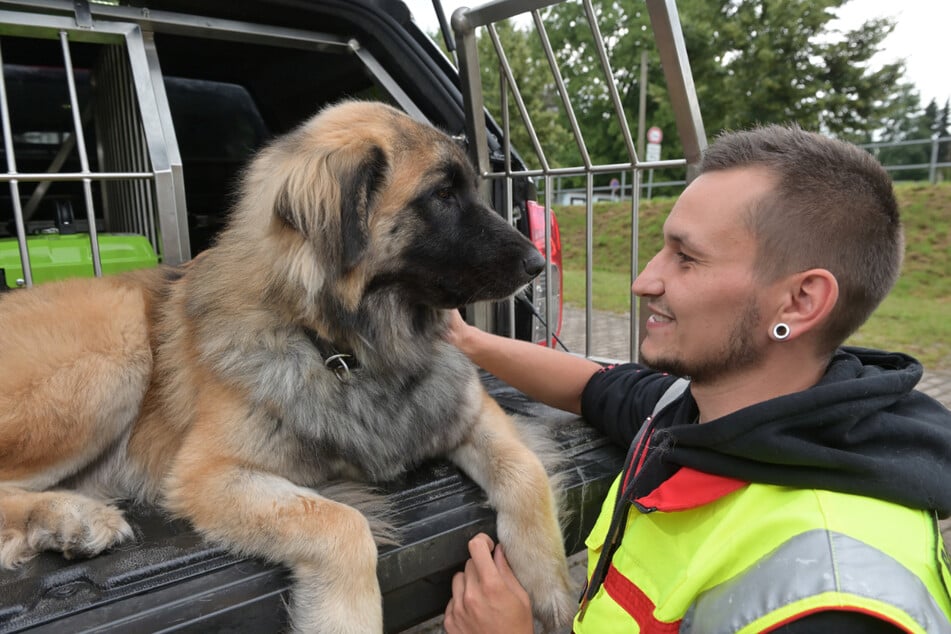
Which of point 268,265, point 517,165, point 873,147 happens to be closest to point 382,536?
point 268,265

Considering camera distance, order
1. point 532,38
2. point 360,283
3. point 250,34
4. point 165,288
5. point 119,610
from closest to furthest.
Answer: point 119,610
point 360,283
point 165,288
point 250,34
point 532,38

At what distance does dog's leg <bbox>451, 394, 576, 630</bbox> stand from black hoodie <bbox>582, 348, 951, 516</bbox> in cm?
64

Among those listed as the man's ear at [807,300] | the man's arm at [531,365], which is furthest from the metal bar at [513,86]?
the man's ear at [807,300]

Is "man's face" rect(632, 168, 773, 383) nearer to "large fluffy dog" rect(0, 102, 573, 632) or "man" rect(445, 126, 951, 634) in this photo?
"man" rect(445, 126, 951, 634)

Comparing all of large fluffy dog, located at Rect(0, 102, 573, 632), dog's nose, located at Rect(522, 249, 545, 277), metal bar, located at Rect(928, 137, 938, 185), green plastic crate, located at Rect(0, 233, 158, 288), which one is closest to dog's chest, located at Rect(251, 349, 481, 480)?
large fluffy dog, located at Rect(0, 102, 573, 632)

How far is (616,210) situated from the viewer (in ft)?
58.9

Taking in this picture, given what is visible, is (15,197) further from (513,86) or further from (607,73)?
(607,73)

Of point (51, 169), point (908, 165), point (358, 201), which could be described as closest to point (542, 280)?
point (358, 201)

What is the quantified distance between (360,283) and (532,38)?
25.3m

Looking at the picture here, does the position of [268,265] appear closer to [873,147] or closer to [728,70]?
Answer: [873,147]

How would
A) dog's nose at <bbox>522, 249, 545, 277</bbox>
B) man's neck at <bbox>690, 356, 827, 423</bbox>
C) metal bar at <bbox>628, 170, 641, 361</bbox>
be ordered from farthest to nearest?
metal bar at <bbox>628, 170, 641, 361</bbox>
dog's nose at <bbox>522, 249, 545, 277</bbox>
man's neck at <bbox>690, 356, 827, 423</bbox>

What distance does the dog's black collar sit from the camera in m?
1.97

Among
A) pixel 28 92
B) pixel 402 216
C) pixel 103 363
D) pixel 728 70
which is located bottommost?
pixel 103 363

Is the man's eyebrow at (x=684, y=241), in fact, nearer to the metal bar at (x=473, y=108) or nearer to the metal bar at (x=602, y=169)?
the metal bar at (x=602, y=169)
